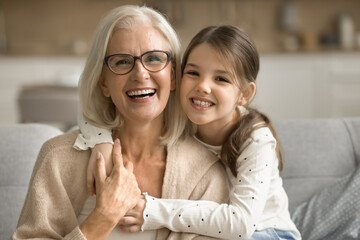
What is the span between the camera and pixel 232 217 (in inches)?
59.1

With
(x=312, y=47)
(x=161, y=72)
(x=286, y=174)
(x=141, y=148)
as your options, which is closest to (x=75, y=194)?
(x=141, y=148)

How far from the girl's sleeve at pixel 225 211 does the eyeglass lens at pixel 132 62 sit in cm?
40

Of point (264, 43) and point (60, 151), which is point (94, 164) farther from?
point (264, 43)

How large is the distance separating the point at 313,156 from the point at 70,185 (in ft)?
3.34

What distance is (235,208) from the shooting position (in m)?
1.52

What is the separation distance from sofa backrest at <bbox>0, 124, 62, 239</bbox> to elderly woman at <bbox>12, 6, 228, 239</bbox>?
0.39m

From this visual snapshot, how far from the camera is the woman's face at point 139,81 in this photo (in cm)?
156

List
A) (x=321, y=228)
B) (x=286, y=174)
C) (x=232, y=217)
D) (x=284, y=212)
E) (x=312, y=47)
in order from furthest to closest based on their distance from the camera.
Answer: (x=312, y=47) < (x=286, y=174) < (x=321, y=228) < (x=284, y=212) < (x=232, y=217)

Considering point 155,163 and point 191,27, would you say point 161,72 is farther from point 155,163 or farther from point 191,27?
point 191,27

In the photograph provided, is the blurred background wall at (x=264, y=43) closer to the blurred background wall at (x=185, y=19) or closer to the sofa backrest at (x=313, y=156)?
the blurred background wall at (x=185, y=19)

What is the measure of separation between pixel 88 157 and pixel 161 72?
0.36 m

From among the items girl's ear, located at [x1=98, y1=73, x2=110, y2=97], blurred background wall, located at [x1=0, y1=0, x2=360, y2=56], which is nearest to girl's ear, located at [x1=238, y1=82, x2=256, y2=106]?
girl's ear, located at [x1=98, y1=73, x2=110, y2=97]

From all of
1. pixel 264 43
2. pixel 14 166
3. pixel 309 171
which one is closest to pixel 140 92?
pixel 14 166

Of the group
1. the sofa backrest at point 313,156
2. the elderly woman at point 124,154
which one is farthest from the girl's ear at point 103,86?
the sofa backrest at point 313,156
